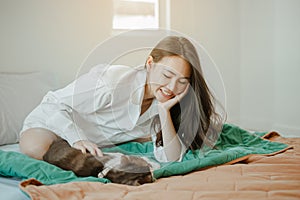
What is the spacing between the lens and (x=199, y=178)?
1.20 meters

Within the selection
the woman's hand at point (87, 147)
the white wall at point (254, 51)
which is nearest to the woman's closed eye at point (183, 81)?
the woman's hand at point (87, 147)

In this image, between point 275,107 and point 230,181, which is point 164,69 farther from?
point 275,107

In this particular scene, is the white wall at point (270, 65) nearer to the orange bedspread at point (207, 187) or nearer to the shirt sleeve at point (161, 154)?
the shirt sleeve at point (161, 154)

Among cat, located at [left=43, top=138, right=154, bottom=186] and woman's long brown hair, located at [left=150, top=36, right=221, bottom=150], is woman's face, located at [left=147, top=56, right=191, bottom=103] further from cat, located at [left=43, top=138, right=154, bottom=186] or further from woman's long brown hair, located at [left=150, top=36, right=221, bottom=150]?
cat, located at [left=43, top=138, right=154, bottom=186]

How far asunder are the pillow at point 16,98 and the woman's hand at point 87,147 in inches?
22.8

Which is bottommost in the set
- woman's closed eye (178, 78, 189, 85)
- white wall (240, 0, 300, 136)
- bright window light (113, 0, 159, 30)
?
white wall (240, 0, 300, 136)

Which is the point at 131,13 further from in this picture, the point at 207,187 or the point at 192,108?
the point at 207,187

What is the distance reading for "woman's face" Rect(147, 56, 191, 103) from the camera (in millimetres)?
1410

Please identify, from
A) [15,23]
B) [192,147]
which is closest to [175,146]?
[192,147]

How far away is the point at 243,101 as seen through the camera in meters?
3.56

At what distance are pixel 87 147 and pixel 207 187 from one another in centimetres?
46

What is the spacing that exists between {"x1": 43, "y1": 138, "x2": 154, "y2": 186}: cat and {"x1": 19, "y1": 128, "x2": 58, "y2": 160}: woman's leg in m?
0.10

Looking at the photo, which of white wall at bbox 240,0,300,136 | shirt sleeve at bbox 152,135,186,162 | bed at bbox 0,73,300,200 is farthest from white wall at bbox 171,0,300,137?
shirt sleeve at bbox 152,135,186,162

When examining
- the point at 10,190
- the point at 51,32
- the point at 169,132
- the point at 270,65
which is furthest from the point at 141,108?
the point at 270,65
